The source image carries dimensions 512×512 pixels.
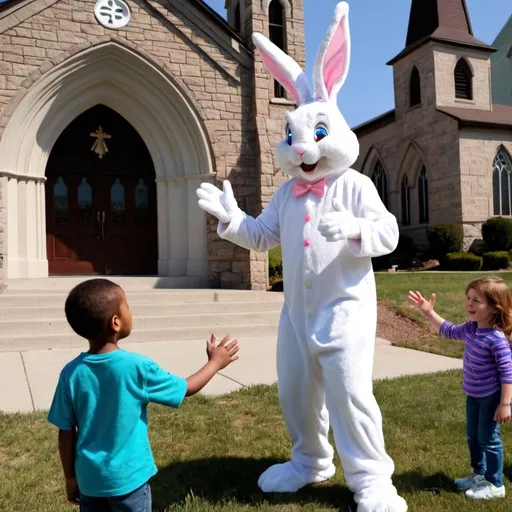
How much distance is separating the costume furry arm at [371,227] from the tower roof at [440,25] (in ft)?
76.3

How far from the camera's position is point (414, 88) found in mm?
24781

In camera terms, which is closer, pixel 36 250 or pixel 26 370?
pixel 26 370

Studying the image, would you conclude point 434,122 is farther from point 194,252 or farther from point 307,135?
point 307,135

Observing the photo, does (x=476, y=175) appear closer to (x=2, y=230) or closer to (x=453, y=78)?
(x=453, y=78)

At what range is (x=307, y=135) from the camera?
2.85 metres

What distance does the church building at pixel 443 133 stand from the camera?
21891 mm

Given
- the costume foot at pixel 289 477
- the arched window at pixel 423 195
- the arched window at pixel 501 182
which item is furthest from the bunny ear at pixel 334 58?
the arched window at pixel 423 195

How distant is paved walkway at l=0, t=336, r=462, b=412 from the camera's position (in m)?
4.99

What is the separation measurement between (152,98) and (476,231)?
1526 cm

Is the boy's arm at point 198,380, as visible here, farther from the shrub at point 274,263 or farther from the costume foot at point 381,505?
the shrub at point 274,263

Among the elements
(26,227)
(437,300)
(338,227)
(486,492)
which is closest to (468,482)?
(486,492)

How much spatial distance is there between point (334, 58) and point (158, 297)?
21.8ft

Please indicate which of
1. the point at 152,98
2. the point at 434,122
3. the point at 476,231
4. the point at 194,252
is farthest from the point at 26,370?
the point at 434,122

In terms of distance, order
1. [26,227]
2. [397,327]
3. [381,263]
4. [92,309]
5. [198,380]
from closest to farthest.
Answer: [92,309] → [198,380] → [397,327] → [26,227] → [381,263]
